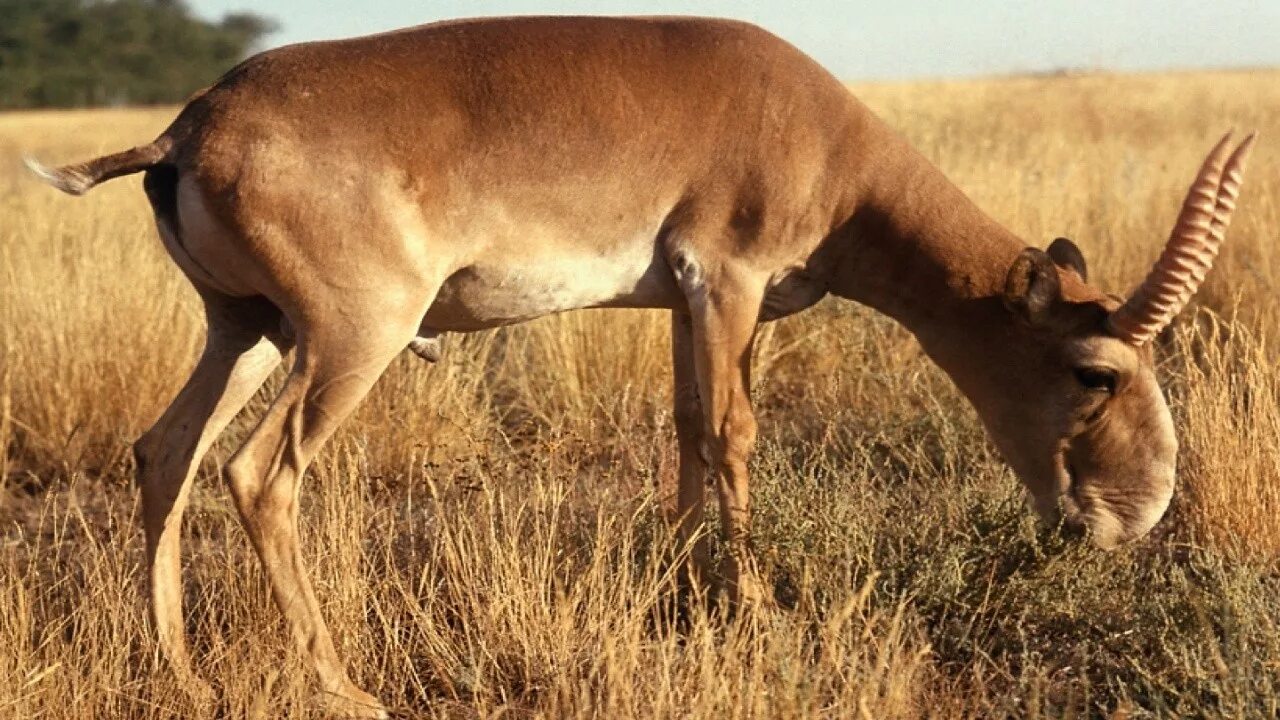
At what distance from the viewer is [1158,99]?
96.6ft

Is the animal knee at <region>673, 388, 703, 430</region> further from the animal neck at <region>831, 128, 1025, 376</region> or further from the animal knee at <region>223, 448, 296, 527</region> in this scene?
the animal knee at <region>223, 448, 296, 527</region>

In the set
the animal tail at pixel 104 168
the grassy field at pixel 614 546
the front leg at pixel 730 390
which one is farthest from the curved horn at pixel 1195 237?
the animal tail at pixel 104 168

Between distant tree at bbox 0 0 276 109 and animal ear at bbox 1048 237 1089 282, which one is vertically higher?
animal ear at bbox 1048 237 1089 282

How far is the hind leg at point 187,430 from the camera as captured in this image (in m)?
5.24

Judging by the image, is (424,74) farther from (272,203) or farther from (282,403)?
(282,403)

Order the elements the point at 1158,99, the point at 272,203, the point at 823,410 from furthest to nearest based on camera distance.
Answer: the point at 1158,99, the point at 823,410, the point at 272,203

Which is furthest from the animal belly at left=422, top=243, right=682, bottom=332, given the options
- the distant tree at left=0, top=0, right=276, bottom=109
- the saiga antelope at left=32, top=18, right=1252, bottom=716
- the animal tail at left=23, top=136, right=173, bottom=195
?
the distant tree at left=0, top=0, right=276, bottom=109

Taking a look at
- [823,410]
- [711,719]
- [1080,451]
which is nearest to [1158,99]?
[823,410]

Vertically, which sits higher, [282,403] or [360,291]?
[360,291]

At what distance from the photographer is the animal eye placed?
5289 mm

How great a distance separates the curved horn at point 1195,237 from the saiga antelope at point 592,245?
1cm

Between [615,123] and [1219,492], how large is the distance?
2.96 meters

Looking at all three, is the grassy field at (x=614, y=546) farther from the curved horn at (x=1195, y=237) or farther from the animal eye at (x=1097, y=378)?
the curved horn at (x=1195, y=237)

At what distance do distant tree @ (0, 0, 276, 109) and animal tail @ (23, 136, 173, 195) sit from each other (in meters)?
52.8
